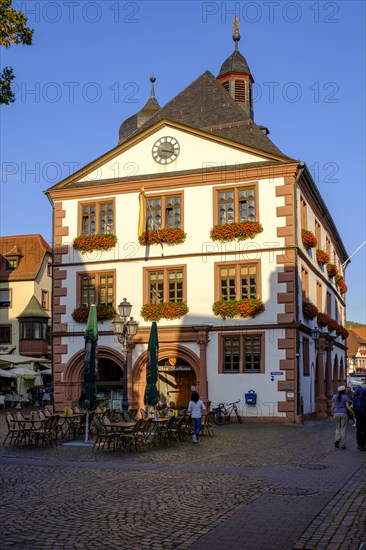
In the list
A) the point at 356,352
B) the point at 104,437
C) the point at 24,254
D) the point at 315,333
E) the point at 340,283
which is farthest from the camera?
the point at 356,352

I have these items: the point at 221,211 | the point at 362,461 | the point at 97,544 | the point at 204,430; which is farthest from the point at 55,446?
the point at 221,211

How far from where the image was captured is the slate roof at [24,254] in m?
55.9

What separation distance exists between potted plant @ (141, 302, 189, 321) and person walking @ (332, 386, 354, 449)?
433 inches

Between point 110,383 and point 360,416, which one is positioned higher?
point 110,383

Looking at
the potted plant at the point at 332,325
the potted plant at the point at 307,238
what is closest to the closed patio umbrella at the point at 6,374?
the potted plant at the point at 332,325

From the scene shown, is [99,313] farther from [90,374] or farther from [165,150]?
[90,374]

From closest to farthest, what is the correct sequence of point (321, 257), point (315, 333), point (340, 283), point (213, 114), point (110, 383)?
point (315, 333) → point (110, 383) → point (213, 114) → point (321, 257) → point (340, 283)

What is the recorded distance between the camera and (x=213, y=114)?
107 feet

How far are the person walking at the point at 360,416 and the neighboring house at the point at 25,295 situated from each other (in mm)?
36432

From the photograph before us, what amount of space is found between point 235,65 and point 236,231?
→ 12.4 m

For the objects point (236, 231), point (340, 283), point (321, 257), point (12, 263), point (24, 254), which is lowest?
point (340, 283)

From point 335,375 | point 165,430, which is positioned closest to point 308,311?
point 165,430

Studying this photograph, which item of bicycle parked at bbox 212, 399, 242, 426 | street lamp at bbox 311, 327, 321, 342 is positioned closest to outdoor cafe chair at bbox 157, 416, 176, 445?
bicycle parked at bbox 212, 399, 242, 426

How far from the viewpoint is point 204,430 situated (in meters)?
23.9
